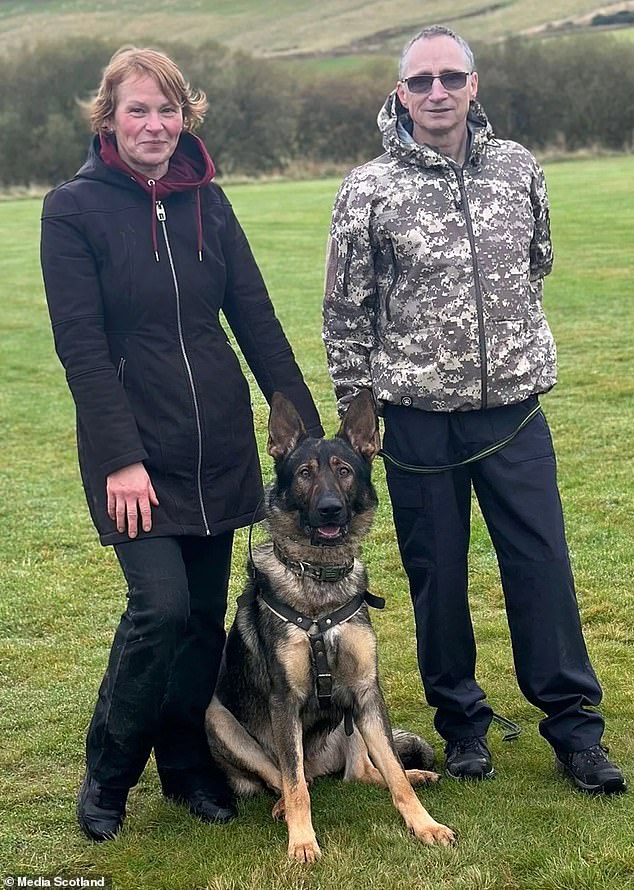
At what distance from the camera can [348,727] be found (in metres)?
4.46

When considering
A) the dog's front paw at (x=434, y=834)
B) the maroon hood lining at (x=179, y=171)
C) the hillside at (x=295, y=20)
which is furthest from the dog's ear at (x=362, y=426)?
the hillside at (x=295, y=20)

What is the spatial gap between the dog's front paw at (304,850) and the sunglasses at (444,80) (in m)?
2.88

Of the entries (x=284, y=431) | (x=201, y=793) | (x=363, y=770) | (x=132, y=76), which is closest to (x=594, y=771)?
(x=363, y=770)

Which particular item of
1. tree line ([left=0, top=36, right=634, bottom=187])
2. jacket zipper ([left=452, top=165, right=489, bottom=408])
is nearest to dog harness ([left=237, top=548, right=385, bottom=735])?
jacket zipper ([left=452, top=165, right=489, bottom=408])

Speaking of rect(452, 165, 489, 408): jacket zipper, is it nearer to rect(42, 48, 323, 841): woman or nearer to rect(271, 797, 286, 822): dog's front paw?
rect(42, 48, 323, 841): woman

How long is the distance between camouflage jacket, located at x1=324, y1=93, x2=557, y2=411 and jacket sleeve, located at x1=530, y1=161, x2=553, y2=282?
4 cm

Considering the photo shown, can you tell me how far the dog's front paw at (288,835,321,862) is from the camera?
13.1ft

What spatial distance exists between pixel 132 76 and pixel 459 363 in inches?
63.5

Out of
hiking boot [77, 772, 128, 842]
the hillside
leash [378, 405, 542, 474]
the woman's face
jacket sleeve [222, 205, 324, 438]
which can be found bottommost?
hiking boot [77, 772, 128, 842]

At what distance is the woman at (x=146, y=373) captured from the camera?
3930 mm

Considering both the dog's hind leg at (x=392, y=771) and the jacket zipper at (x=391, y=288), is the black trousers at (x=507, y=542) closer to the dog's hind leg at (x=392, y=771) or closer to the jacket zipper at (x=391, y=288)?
the jacket zipper at (x=391, y=288)

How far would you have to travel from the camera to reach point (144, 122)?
3994 mm

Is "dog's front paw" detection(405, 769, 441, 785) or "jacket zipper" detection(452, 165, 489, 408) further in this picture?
"dog's front paw" detection(405, 769, 441, 785)

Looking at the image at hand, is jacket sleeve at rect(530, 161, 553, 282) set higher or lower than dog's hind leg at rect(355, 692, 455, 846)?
higher
